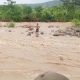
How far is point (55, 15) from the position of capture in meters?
28.7

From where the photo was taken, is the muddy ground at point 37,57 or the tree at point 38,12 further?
the tree at point 38,12

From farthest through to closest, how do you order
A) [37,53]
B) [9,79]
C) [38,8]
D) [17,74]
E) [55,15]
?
[38,8]
[55,15]
[37,53]
[17,74]
[9,79]

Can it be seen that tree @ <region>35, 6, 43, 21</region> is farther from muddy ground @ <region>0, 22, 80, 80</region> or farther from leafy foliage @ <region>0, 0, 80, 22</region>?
muddy ground @ <region>0, 22, 80, 80</region>

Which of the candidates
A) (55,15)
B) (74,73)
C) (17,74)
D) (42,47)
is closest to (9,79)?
(17,74)

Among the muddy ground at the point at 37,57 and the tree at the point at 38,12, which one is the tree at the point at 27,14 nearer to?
the tree at the point at 38,12

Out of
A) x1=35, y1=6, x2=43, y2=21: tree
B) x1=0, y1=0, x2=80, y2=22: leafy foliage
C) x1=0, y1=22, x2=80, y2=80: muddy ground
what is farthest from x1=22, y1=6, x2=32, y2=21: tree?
x1=0, y1=22, x2=80, y2=80: muddy ground

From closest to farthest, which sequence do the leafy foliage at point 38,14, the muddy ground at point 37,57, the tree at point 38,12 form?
1. the muddy ground at point 37,57
2. the leafy foliage at point 38,14
3. the tree at point 38,12

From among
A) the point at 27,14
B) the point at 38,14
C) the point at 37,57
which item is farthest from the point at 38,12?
the point at 37,57

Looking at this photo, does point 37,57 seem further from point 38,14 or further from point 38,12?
point 38,12

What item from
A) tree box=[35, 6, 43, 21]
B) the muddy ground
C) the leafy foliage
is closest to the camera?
the muddy ground

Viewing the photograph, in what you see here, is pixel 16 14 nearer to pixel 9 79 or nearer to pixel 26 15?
pixel 26 15

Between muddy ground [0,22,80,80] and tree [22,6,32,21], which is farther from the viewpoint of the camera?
tree [22,6,32,21]

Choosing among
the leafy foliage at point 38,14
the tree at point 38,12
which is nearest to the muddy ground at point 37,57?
the leafy foliage at point 38,14

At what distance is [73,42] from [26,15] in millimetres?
15894
